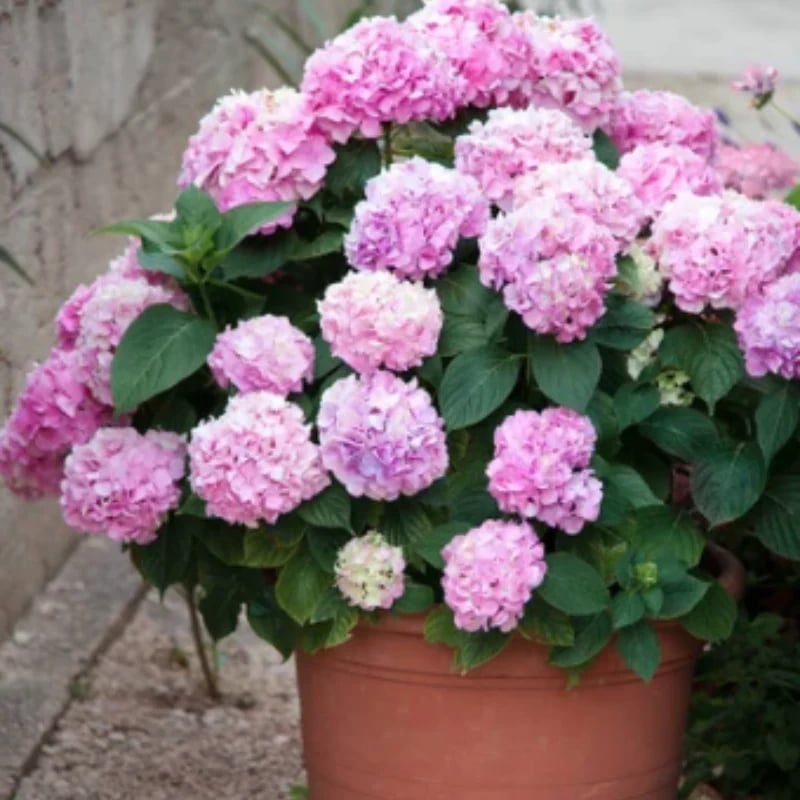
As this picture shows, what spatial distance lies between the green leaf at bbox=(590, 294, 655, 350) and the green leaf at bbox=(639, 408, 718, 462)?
0.09m

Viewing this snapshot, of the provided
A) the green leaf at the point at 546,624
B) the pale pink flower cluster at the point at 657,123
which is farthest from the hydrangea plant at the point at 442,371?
the pale pink flower cluster at the point at 657,123

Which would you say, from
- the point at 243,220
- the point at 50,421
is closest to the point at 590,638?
the point at 243,220

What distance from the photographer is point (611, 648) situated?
2271 millimetres

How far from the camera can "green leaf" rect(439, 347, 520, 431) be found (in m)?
2.18

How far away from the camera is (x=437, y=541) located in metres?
2.19

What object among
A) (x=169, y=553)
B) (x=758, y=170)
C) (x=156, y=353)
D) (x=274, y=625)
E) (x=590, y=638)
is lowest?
(x=758, y=170)

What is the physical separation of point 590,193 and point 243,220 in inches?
15.1

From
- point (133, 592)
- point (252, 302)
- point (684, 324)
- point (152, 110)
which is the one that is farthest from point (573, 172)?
point (152, 110)

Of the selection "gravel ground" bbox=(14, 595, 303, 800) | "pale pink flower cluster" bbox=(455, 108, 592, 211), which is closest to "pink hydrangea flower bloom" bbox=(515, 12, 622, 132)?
"pale pink flower cluster" bbox=(455, 108, 592, 211)

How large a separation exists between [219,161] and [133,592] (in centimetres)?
139

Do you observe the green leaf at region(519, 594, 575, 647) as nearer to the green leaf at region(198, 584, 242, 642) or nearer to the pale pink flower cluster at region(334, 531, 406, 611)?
the pale pink flower cluster at region(334, 531, 406, 611)

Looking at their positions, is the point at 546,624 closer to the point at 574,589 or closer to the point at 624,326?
the point at 574,589

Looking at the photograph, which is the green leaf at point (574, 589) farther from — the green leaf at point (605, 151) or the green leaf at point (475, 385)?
the green leaf at point (605, 151)

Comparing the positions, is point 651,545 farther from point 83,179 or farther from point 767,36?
point 767,36
